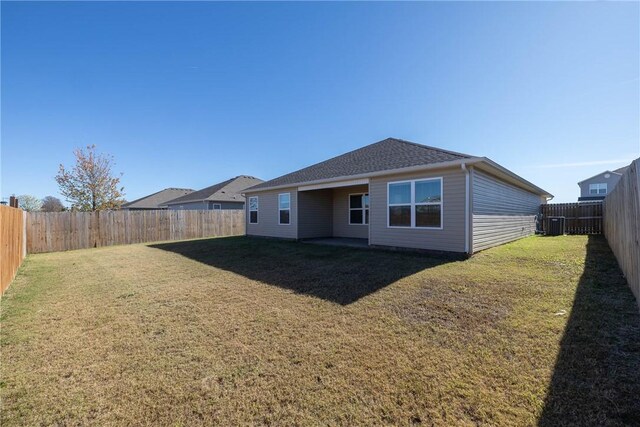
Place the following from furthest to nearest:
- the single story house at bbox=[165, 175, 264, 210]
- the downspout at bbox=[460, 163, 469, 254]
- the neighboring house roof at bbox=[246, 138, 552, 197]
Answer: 1. the single story house at bbox=[165, 175, 264, 210]
2. the neighboring house roof at bbox=[246, 138, 552, 197]
3. the downspout at bbox=[460, 163, 469, 254]

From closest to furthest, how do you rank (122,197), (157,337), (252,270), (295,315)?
(157,337), (295,315), (252,270), (122,197)

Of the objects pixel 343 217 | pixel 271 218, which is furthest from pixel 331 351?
pixel 271 218

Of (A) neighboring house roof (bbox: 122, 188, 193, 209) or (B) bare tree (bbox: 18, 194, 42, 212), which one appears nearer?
(A) neighboring house roof (bbox: 122, 188, 193, 209)

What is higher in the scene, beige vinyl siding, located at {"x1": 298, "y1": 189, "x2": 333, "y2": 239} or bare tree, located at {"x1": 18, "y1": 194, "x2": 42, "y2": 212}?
bare tree, located at {"x1": 18, "y1": 194, "x2": 42, "y2": 212}

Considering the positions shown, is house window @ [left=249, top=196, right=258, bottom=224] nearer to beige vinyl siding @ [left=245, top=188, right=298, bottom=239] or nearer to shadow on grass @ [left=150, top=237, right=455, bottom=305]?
beige vinyl siding @ [left=245, top=188, right=298, bottom=239]

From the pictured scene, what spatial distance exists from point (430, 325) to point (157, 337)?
3590mm

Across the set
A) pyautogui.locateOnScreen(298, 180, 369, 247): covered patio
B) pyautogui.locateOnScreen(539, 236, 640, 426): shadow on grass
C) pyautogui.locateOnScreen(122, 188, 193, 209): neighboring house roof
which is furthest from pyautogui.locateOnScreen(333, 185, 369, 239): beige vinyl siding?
pyautogui.locateOnScreen(122, 188, 193, 209): neighboring house roof

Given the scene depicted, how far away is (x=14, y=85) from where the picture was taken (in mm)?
9992

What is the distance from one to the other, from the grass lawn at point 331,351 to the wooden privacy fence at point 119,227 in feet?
29.3

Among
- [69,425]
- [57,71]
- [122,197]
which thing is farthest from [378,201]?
[122,197]

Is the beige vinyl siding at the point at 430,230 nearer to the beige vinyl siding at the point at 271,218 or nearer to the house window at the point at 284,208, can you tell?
the beige vinyl siding at the point at 271,218

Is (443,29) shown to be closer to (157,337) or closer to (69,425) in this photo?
(157,337)

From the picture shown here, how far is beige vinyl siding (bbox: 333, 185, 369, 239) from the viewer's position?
13.1m

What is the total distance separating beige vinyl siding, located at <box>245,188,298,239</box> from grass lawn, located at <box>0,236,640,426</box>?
274 inches
